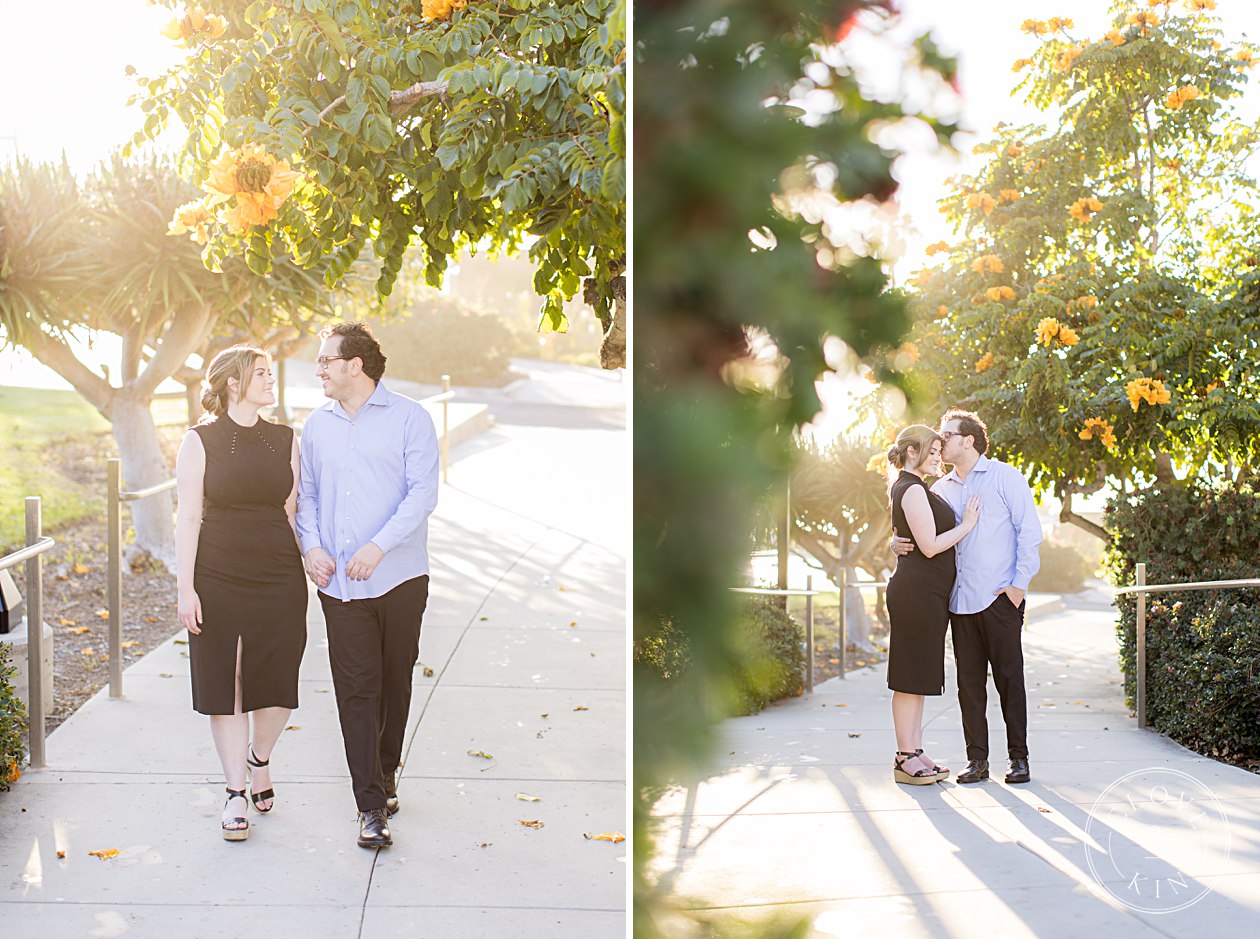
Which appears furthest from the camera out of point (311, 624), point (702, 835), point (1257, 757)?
point (311, 624)

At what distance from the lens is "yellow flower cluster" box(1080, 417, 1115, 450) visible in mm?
1256

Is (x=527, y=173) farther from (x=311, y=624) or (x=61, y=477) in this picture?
(x=61, y=477)

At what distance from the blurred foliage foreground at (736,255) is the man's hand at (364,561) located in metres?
1.82

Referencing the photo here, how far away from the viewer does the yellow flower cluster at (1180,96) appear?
49.2 inches

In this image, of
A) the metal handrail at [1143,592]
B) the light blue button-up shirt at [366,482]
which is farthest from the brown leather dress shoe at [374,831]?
the metal handrail at [1143,592]

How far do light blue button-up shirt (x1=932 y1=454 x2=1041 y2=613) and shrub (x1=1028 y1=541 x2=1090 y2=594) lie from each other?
0.02 m

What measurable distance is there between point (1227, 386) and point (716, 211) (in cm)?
59

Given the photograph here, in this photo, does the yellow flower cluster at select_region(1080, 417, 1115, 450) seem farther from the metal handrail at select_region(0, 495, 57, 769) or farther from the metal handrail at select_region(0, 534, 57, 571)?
the metal handrail at select_region(0, 495, 57, 769)

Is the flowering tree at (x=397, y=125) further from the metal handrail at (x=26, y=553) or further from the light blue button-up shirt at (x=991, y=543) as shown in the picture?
the light blue button-up shirt at (x=991, y=543)

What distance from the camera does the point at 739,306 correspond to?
1.03 meters

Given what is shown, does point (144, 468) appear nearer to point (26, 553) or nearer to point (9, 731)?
point (26, 553)

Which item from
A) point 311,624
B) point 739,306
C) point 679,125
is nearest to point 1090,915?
point 739,306

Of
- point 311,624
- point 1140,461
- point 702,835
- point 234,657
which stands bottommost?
point 311,624

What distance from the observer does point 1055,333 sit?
124 centimetres
